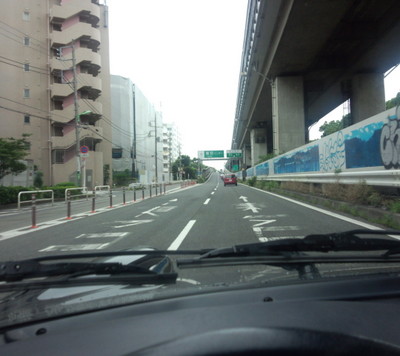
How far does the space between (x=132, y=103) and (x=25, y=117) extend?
29547 millimetres

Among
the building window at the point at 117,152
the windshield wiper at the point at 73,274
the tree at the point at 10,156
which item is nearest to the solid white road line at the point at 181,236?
the windshield wiper at the point at 73,274

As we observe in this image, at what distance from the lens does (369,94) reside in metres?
25.2

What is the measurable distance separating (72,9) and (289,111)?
98.5 feet

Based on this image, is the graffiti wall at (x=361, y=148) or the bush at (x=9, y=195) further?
the bush at (x=9, y=195)

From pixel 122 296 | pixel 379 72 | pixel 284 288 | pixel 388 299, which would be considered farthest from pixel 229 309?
pixel 379 72

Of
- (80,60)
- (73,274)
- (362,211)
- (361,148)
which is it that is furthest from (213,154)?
(73,274)

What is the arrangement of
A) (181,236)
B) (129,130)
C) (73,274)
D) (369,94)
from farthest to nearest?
1. (129,130)
2. (369,94)
3. (181,236)
4. (73,274)

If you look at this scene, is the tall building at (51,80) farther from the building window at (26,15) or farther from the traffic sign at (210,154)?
the traffic sign at (210,154)

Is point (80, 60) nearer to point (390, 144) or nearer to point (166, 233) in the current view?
point (166, 233)

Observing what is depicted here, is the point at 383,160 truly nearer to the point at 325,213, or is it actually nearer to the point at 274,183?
the point at 325,213

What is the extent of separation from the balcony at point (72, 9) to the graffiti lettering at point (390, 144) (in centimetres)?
4081

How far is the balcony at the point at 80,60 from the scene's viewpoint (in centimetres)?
3819

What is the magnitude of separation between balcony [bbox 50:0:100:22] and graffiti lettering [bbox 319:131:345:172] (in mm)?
37147

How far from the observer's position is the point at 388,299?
160 centimetres
